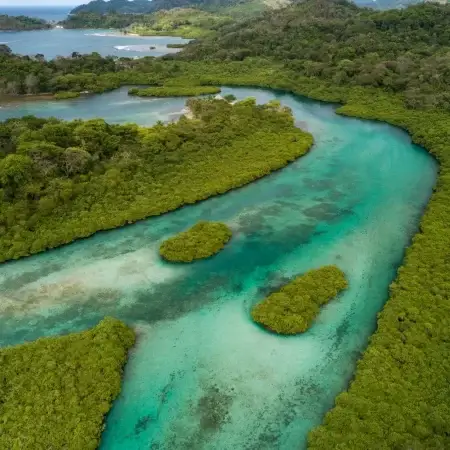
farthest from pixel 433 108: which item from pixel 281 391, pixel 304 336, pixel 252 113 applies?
pixel 281 391

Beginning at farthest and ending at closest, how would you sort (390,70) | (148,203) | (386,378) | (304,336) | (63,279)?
(390,70), (148,203), (63,279), (304,336), (386,378)

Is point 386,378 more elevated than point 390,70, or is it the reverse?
point 390,70

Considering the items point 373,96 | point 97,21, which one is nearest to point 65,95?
point 373,96

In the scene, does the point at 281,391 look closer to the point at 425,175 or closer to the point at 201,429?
the point at 201,429

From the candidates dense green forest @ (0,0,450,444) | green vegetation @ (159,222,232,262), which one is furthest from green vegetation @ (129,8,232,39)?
green vegetation @ (159,222,232,262)

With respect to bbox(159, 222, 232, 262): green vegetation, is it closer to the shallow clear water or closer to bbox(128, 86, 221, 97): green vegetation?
bbox(128, 86, 221, 97): green vegetation

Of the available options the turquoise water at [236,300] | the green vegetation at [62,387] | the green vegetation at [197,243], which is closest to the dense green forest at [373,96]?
the turquoise water at [236,300]

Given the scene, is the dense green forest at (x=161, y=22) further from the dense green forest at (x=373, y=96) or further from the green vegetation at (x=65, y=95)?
the green vegetation at (x=65, y=95)
